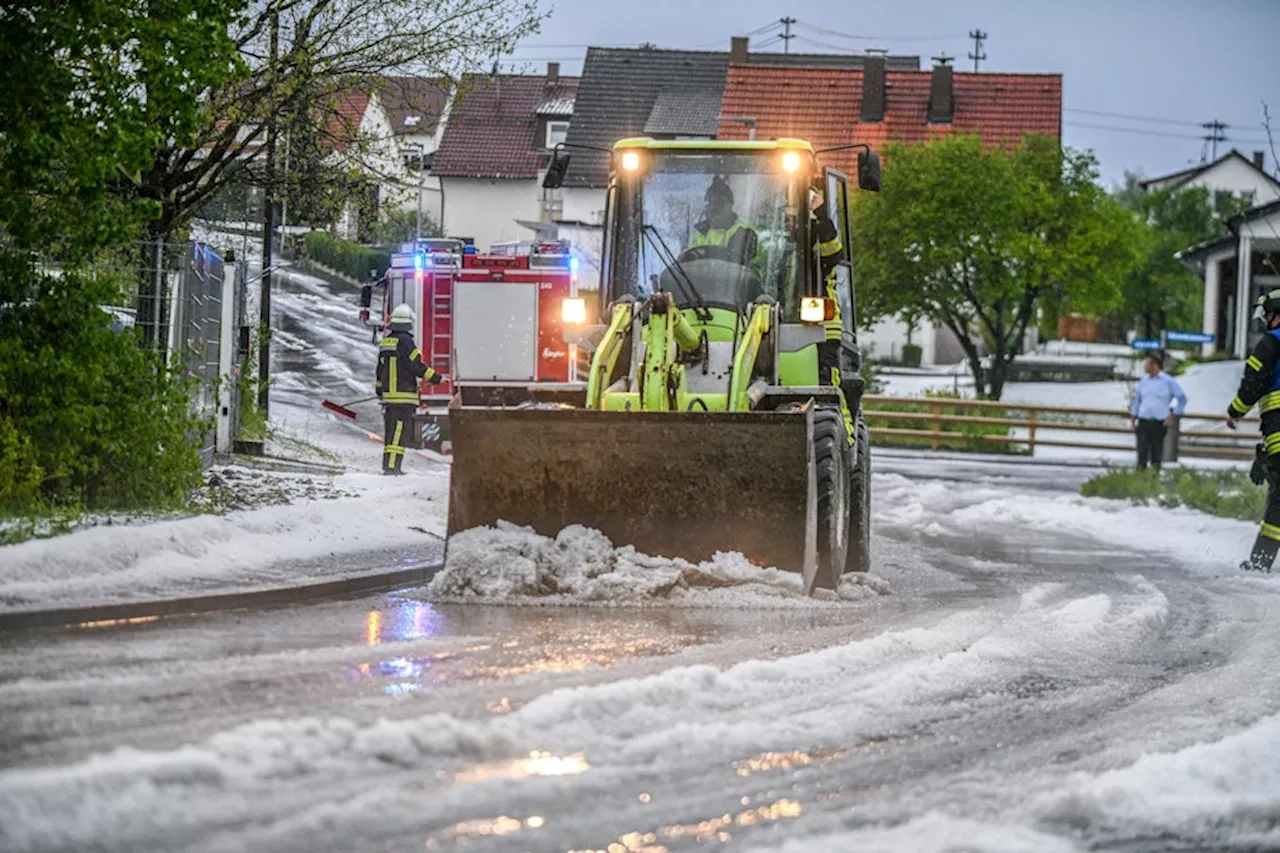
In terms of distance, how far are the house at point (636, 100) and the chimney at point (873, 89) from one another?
16.9ft

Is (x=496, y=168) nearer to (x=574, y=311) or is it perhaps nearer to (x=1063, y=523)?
(x=1063, y=523)

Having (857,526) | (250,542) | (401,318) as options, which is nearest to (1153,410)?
(401,318)

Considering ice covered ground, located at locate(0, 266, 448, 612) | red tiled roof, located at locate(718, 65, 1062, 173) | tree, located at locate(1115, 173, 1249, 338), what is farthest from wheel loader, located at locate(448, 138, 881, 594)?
tree, located at locate(1115, 173, 1249, 338)

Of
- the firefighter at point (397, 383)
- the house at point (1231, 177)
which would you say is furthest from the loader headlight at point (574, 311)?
the house at point (1231, 177)

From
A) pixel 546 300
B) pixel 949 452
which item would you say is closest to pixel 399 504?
pixel 546 300

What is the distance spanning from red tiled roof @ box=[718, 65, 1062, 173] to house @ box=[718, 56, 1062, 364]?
0.03m

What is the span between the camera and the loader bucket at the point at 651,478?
10.5 m

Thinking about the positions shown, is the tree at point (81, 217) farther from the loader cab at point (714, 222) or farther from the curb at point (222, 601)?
the loader cab at point (714, 222)

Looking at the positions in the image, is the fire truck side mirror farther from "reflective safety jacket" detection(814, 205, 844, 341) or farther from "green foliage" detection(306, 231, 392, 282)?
"green foliage" detection(306, 231, 392, 282)

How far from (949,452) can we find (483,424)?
27349mm

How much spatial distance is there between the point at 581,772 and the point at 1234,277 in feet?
169

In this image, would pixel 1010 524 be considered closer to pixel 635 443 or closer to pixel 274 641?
pixel 635 443

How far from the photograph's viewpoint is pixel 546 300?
91.7 ft

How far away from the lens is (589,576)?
1038 cm
